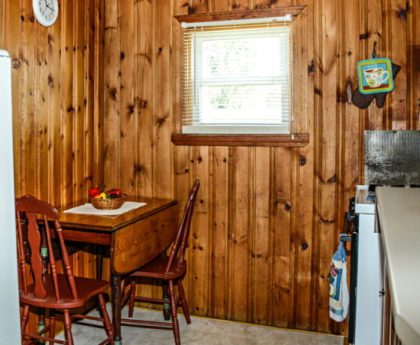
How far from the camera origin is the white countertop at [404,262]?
0.52m

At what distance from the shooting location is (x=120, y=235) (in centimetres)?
217

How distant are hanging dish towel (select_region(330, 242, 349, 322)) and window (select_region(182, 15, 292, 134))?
945mm

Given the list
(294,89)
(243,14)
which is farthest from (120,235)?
(243,14)

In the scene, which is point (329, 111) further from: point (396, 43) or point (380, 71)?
point (396, 43)

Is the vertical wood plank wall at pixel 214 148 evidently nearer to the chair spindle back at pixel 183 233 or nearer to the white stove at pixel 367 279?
the chair spindle back at pixel 183 233

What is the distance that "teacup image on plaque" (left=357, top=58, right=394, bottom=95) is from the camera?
8.29ft

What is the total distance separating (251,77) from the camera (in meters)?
2.78

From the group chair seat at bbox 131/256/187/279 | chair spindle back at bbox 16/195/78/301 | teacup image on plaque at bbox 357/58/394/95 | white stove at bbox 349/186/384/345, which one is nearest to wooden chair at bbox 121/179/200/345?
chair seat at bbox 131/256/187/279

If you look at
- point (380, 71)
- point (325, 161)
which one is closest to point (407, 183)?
point (325, 161)

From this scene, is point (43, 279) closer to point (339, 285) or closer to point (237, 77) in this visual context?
point (339, 285)

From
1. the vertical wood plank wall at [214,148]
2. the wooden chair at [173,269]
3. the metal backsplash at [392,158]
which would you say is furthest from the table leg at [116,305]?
the metal backsplash at [392,158]

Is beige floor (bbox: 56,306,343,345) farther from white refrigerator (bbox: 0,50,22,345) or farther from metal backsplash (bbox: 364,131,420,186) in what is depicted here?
white refrigerator (bbox: 0,50,22,345)

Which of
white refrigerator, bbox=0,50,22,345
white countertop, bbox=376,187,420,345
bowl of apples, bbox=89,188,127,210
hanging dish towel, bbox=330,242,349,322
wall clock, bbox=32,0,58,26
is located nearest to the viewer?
white countertop, bbox=376,187,420,345

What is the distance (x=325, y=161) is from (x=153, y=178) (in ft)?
3.86
